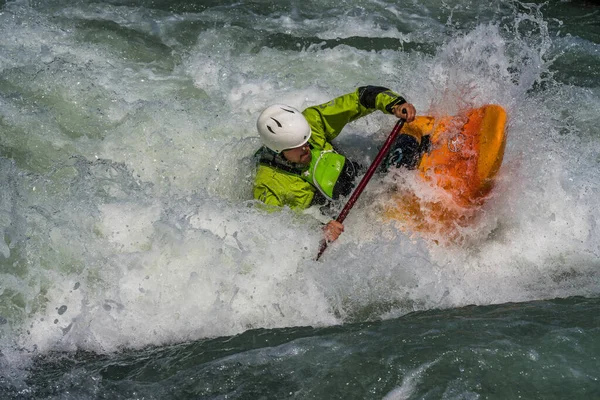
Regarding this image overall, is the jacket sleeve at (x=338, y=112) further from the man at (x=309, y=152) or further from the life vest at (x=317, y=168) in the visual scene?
the life vest at (x=317, y=168)

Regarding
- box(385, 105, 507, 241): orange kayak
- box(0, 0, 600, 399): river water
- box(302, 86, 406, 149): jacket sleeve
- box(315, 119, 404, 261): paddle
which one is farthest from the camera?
box(302, 86, 406, 149): jacket sleeve

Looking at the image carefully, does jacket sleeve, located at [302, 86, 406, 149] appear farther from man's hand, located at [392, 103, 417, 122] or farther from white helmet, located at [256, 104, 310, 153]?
white helmet, located at [256, 104, 310, 153]

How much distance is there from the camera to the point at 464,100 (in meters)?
5.48

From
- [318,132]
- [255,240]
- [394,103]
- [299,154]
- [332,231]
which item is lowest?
[255,240]

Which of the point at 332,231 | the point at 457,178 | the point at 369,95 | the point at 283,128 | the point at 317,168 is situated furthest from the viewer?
the point at 369,95

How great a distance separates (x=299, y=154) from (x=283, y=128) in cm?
24

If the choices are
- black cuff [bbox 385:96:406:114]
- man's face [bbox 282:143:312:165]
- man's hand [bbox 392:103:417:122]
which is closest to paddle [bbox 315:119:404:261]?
man's hand [bbox 392:103:417:122]

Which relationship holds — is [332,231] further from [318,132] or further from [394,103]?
[394,103]

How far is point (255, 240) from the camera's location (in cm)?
490

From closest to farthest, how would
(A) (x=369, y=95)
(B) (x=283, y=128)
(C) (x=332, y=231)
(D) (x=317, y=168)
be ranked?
(C) (x=332, y=231), (B) (x=283, y=128), (D) (x=317, y=168), (A) (x=369, y=95)

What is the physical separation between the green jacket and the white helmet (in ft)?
0.78

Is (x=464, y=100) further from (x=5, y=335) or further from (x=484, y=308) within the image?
(x=5, y=335)

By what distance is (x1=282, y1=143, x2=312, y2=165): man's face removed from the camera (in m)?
4.96

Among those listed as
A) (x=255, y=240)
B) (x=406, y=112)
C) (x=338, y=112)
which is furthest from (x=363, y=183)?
(x=255, y=240)
